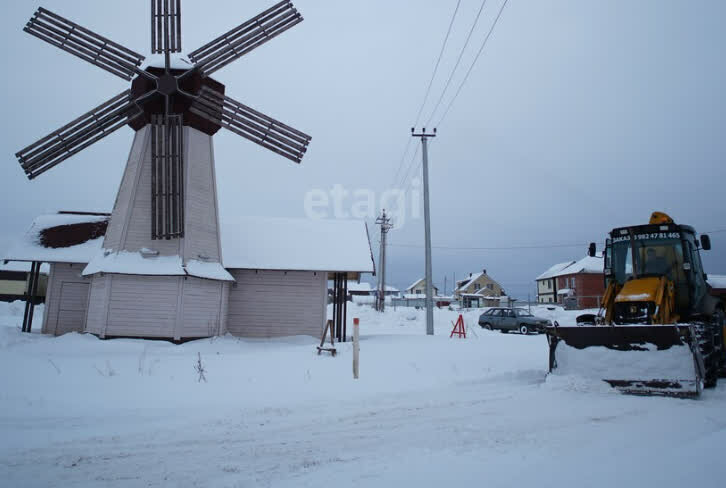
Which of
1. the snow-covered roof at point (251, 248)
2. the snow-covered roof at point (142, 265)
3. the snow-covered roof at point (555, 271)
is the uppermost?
the snow-covered roof at point (555, 271)

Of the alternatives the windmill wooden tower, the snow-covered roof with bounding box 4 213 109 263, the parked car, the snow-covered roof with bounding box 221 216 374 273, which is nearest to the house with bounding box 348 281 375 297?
the parked car

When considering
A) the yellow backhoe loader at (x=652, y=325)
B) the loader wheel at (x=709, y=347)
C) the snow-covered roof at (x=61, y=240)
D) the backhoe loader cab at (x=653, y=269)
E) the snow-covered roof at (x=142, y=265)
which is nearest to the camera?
the yellow backhoe loader at (x=652, y=325)

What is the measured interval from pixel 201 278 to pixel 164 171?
3817 mm

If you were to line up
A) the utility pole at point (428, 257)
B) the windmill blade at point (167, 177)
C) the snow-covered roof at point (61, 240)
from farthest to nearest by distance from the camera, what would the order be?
the utility pole at point (428, 257), the snow-covered roof at point (61, 240), the windmill blade at point (167, 177)

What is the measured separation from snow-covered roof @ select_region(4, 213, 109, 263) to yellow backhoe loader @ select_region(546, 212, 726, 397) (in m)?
16.3

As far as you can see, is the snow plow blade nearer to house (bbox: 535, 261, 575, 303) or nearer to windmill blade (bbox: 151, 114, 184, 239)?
windmill blade (bbox: 151, 114, 184, 239)

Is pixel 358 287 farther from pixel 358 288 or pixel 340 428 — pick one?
pixel 340 428

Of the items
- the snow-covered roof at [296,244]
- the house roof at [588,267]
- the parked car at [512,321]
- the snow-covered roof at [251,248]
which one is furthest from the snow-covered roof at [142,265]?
the house roof at [588,267]

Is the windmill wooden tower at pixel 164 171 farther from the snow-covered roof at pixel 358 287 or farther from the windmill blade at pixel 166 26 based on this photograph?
the snow-covered roof at pixel 358 287

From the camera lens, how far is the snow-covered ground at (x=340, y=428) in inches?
157

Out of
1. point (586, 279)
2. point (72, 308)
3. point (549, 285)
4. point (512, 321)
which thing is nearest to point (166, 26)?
point (72, 308)

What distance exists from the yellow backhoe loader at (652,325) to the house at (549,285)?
51.6 metres

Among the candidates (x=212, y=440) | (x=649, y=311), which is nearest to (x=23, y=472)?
(x=212, y=440)

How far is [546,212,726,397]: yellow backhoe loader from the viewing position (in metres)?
7.25
